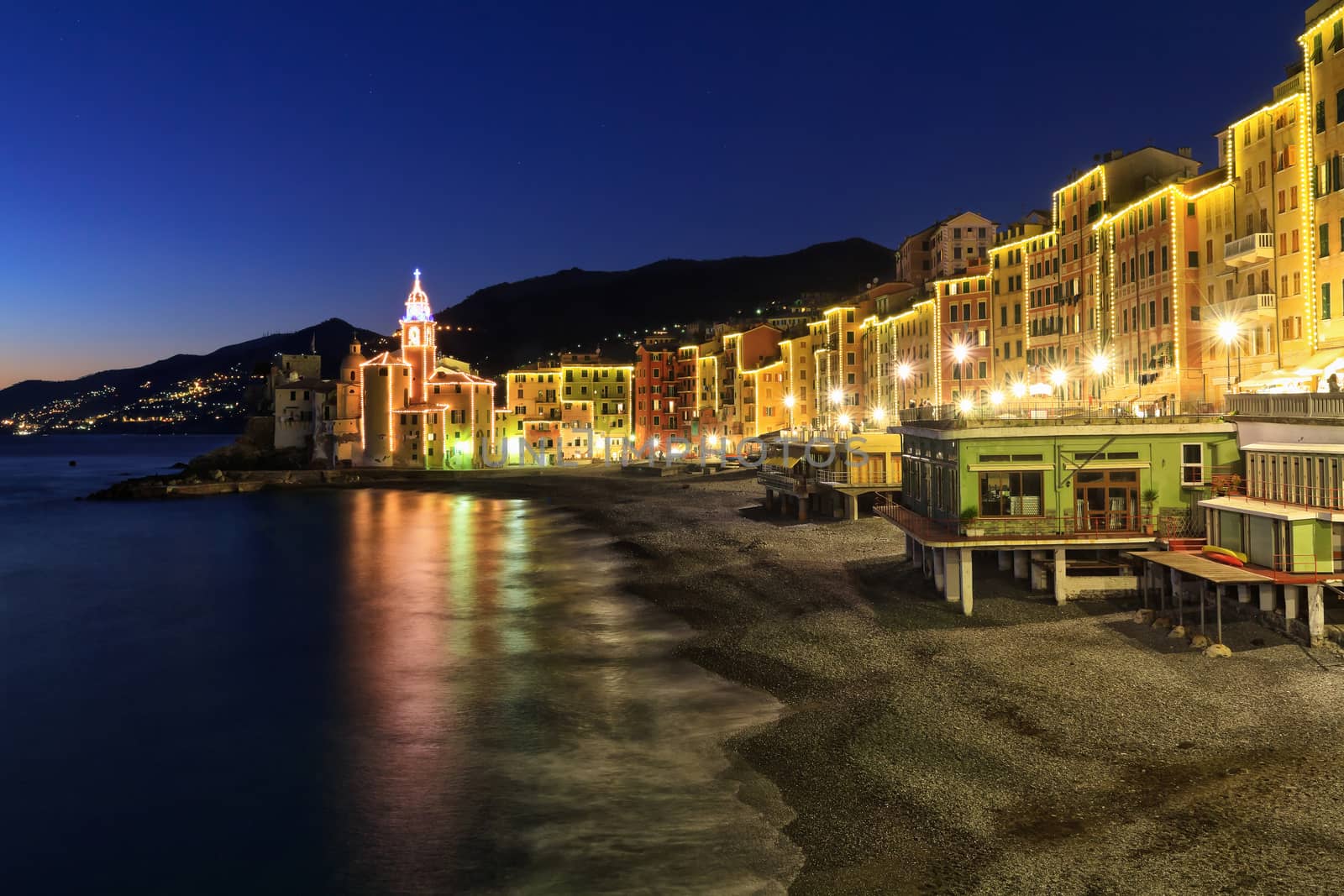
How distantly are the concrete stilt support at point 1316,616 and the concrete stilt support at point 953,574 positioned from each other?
10.3 meters

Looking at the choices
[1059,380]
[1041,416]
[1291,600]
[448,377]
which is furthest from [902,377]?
[448,377]

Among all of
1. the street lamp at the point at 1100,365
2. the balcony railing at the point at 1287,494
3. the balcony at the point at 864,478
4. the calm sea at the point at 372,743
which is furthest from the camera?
the street lamp at the point at 1100,365

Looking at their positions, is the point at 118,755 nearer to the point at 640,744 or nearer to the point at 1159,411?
the point at 640,744

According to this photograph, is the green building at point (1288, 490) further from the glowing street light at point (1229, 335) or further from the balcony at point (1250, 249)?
the glowing street light at point (1229, 335)

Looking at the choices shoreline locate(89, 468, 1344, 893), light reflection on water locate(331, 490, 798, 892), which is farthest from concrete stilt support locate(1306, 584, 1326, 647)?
light reflection on water locate(331, 490, 798, 892)

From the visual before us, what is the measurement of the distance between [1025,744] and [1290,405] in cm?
1455

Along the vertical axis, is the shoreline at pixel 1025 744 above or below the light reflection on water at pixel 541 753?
above

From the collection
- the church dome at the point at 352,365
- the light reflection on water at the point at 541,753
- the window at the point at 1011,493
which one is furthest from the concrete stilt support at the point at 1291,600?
the church dome at the point at 352,365

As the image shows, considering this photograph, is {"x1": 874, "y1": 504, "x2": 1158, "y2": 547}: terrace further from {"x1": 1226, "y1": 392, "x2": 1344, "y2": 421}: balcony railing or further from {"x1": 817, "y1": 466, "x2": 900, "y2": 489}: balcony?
{"x1": 817, "y1": 466, "x2": 900, "y2": 489}: balcony

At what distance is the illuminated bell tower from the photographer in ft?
386

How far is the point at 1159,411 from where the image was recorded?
43.4 metres

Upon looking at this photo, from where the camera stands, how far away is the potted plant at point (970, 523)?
30766 mm

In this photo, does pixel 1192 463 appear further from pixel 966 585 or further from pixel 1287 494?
pixel 966 585

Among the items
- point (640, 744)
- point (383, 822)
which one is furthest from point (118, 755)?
point (640, 744)
